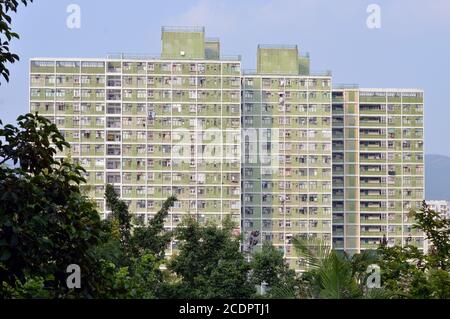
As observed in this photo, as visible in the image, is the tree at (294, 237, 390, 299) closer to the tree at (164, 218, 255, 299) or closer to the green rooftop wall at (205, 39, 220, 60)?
the tree at (164, 218, 255, 299)

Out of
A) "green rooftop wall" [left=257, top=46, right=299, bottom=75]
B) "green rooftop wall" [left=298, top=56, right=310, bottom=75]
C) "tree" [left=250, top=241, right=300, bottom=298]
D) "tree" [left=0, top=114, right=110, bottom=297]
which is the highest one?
"green rooftop wall" [left=298, top=56, right=310, bottom=75]

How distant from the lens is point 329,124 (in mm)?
26188

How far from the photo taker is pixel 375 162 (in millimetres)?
26281

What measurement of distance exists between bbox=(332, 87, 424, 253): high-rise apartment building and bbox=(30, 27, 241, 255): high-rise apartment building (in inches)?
131

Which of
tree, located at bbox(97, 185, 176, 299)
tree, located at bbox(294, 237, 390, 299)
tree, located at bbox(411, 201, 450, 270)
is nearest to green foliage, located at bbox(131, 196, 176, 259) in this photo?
tree, located at bbox(97, 185, 176, 299)

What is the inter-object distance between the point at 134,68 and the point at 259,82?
12.2 ft

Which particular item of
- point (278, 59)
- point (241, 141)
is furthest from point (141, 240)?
point (241, 141)

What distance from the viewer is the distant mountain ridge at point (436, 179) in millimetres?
36312

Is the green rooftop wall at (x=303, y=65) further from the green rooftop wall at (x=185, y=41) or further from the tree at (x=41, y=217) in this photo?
the tree at (x=41, y=217)

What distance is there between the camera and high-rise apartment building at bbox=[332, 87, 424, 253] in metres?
23.2

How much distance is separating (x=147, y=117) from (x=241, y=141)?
4.68 metres

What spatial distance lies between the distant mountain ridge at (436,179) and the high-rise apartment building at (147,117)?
1239 cm

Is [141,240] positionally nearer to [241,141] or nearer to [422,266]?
[422,266]
